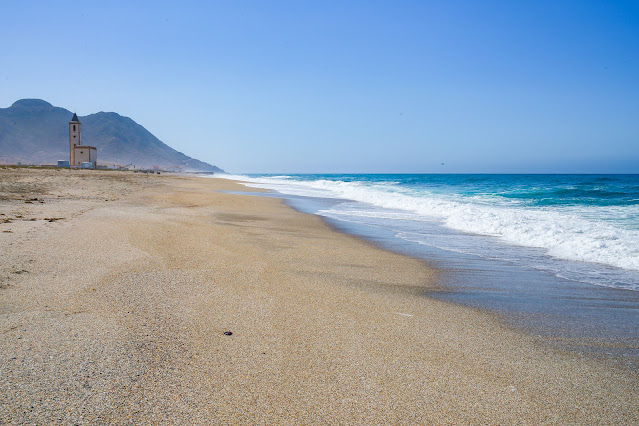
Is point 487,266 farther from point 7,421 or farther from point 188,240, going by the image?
point 7,421

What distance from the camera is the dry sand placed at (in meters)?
2.18

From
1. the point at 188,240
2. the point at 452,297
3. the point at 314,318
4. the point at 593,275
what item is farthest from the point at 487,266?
the point at 188,240

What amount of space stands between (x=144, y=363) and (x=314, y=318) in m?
1.51

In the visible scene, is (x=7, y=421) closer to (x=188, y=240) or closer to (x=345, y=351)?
(x=345, y=351)

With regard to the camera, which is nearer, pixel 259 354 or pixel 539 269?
pixel 259 354

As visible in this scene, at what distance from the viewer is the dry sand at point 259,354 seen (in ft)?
7.15

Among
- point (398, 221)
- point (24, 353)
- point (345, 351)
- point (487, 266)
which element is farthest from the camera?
point (398, 221)

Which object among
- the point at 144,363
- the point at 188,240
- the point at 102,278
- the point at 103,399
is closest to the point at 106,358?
the point at 144,363

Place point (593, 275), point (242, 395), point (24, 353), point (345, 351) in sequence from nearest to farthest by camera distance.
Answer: point (242, 395) < point (24, 353) < point (345, 351) < point (593, 275)

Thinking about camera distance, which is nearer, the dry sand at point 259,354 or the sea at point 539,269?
the dry sand at point 259,354

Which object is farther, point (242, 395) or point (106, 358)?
point (106, 358)

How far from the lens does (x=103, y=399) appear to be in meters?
2.14

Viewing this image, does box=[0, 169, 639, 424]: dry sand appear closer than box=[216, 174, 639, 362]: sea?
Yes

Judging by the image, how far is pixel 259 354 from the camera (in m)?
2.80
